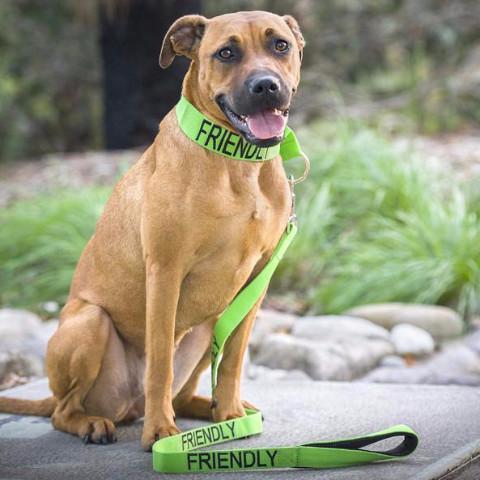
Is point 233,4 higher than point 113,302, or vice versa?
point 233,4

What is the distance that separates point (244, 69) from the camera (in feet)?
10.8

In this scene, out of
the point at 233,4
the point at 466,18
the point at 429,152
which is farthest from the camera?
the point at 466,18

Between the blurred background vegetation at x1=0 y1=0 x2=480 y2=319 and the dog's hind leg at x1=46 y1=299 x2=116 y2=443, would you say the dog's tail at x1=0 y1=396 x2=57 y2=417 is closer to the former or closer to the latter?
the dog's hind leg at x1=46 y1=299 x2=116 y2=443

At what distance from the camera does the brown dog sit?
336 cm

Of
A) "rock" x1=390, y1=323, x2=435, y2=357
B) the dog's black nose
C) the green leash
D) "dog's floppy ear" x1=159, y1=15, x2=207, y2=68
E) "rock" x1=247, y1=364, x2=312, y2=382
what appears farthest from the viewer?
"rock" x1=390, y1=323, x2=435, y2=357

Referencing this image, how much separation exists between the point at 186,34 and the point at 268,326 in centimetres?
300

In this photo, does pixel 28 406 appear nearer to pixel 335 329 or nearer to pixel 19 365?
pixel 19 365

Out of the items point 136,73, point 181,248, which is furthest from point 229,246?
point 136,73

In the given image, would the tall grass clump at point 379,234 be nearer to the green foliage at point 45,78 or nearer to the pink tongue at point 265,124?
the pink tongue at point 265,124

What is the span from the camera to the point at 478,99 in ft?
35.6

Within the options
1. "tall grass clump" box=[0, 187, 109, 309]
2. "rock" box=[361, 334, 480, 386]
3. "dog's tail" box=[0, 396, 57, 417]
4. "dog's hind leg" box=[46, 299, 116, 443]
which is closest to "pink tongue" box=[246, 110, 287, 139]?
"dog's hind leg" box=[46, 299, 116, 443]

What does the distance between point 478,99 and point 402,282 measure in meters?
4.95

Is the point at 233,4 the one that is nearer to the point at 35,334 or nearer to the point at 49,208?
the point at 49,208

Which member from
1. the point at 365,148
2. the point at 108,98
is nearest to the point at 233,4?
the point at 108,98
